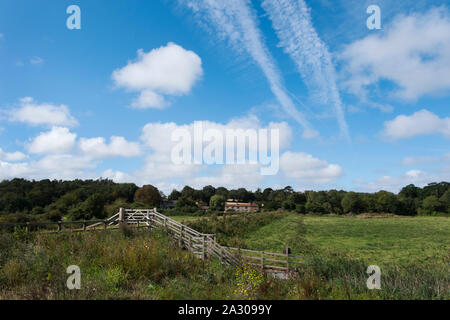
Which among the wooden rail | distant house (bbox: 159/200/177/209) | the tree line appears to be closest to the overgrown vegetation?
the wooden rail

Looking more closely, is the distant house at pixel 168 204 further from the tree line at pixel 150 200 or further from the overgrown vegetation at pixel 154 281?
the overgrown vegetation at pixel 154 281

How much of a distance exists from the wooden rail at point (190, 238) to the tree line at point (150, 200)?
21.4 m

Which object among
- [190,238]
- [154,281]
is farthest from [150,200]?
[154,281]

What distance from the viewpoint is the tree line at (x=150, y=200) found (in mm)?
53875

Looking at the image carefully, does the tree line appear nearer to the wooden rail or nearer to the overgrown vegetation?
the wooden rail

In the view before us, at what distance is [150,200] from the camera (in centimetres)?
8919

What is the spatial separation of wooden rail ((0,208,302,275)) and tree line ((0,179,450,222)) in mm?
21441

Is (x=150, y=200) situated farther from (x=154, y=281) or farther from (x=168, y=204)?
(x=154, y=281)

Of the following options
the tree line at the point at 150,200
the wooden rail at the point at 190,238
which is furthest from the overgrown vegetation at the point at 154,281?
the tree line at the point at 150,200

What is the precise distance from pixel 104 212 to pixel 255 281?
54674mm

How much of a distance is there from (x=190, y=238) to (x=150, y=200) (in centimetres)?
7606

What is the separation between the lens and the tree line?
177 ft
